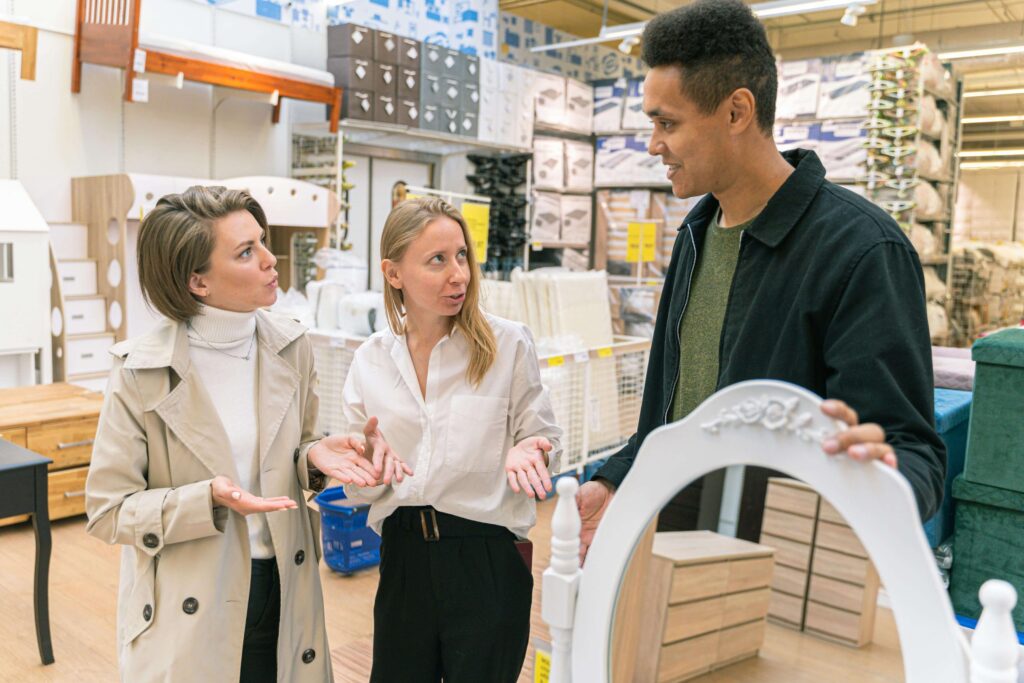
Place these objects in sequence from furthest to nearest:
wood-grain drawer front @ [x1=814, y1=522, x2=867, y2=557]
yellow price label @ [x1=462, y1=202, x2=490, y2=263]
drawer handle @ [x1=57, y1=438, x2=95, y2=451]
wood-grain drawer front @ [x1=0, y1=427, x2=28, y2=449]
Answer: yellow price label @ [x1=462, y1=202, x2=490, y2=263] < drawer handle @ [x1=57, y1=438, x2=95, y2=451] < wood-grain drawer front @ [x1=0, y1=427, x2=28, y2=449] < wood-grain drawer front @ [x1=814, y1=522, x2=867, y2=557]

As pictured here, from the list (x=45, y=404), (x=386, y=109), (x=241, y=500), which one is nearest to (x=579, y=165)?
(x=386, y=109)

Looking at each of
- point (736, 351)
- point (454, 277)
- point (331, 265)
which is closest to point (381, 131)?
point (331, 265)

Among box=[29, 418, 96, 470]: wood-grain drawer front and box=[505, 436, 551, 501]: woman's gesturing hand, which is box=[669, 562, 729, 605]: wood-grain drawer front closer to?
box=[505, 436, 551, 501]: woman's gesturing hand

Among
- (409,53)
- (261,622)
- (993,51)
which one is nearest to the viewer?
(261,622)

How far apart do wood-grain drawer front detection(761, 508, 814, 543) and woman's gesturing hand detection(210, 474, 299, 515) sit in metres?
0.88

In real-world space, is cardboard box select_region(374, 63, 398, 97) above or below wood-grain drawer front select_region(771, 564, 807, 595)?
above

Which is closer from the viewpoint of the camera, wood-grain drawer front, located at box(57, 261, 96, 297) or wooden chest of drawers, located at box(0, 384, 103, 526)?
wooden chest of drawers, located at box(0, 384, 103, 526)

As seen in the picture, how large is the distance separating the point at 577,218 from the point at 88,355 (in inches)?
213

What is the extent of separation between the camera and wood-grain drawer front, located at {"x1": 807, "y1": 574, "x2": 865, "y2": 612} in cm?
90

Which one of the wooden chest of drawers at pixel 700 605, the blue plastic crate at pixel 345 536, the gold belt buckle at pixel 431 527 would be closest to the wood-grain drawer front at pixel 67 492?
the blue plastic crate at pixel 345 536

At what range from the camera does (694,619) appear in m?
1.02

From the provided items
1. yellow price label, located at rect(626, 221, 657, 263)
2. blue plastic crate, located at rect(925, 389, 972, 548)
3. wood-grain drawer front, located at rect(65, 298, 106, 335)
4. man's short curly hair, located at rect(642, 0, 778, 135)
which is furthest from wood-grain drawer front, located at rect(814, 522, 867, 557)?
yellow price label, located at rect(626, 221, 657, 263)

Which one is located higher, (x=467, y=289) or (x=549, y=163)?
(x=549, y=163)

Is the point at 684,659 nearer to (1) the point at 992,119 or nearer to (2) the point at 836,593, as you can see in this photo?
(2) the point at 836,593
